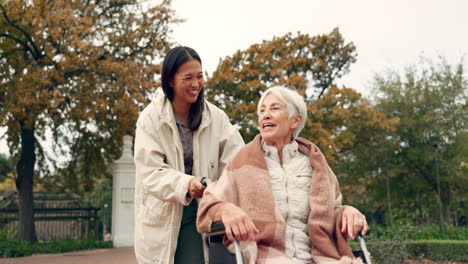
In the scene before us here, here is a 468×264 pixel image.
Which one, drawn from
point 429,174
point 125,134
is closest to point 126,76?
point 125,134

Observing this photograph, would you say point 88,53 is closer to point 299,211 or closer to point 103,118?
point 103,118

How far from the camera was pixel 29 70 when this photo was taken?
14328 mm

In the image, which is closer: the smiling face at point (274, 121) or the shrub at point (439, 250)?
the smiling face at point (274, 121)

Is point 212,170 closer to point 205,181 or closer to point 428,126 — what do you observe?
point 205,181

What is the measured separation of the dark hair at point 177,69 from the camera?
2.72 m

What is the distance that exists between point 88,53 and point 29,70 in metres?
1.59

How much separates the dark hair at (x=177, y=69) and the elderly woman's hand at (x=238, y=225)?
0.73 meters

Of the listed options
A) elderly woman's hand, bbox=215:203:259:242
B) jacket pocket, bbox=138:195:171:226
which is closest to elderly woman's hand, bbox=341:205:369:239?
elderly woman's hand, bbox=215:203:259:242

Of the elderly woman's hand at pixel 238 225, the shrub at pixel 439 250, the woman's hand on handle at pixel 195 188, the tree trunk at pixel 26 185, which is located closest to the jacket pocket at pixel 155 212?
the woman's hand on handle at pixel 195 188

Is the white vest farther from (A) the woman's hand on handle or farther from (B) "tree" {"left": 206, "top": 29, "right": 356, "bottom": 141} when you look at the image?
(B) "tree" {"left": 206, "top": 29, "right": 356, "bottom": 141}

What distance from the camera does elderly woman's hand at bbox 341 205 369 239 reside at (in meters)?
2.40

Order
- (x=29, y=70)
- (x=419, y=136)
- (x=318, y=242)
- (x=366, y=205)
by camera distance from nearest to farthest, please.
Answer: (x=318, y=242), (x=29, y=70), (x=419, y=136), (x=366, y=205)

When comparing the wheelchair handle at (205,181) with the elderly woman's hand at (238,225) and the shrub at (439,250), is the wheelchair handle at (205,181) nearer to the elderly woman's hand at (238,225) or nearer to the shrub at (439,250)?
the elderly woman's hand at (238,225)

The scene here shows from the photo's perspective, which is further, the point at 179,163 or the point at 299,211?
the point at 179,163
